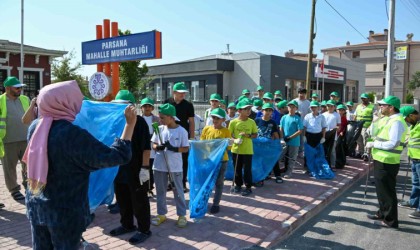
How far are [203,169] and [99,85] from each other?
3.74 m

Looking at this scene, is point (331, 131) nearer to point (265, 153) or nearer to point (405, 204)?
point (265, 153)

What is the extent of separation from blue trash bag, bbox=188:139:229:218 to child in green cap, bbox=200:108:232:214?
208 millimetres

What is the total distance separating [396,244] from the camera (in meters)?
4.82

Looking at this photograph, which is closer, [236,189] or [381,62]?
[236,189]

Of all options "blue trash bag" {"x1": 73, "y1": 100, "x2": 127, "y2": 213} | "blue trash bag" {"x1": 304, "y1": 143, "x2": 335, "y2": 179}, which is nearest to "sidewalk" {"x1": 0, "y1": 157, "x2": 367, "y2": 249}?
"blue trash bag" {"x1": 73, "y1": 100, "x2": 127, "y2": 213}

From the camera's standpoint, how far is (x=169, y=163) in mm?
5055

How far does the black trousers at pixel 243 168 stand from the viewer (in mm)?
6684

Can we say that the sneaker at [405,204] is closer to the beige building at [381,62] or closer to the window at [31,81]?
the window at [31,81]

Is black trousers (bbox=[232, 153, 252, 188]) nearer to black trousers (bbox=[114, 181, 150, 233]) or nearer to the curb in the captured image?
the curb

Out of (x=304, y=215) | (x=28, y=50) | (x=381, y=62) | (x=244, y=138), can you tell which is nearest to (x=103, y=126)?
(x=244, y=138)

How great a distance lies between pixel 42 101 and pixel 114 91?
21.6 feet

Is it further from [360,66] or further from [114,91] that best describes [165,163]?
[360,66]

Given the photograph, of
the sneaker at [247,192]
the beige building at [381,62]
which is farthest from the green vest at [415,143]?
the beige building at [381,62]

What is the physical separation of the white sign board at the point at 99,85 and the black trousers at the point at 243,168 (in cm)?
331
